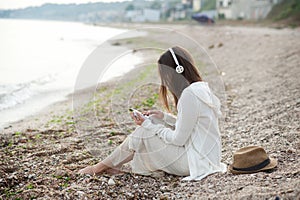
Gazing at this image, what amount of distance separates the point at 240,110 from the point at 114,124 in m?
2.39

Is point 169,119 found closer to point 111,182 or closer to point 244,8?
point 111,182

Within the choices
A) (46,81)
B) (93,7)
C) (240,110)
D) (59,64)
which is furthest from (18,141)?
(59,64)

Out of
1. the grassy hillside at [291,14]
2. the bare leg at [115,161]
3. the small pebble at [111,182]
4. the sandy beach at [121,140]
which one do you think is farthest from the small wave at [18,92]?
the grassy hillside at [291,14]

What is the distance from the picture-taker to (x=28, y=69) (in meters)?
19.0

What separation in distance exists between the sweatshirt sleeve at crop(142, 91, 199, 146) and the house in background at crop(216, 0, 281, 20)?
4319cm

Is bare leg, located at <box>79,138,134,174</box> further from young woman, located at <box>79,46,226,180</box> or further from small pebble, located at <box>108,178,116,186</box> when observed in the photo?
small pebble, located at <box>108,178,116,186</box>

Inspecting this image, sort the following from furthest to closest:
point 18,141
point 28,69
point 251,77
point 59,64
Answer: point 59,64 → point 28,69 → point 251,77 → point 18,141

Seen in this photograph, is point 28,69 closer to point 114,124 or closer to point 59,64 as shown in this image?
point 59,64

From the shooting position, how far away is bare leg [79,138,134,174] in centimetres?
368

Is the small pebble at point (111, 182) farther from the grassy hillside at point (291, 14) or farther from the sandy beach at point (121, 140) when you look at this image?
the grassy hillside at point (291, 14)

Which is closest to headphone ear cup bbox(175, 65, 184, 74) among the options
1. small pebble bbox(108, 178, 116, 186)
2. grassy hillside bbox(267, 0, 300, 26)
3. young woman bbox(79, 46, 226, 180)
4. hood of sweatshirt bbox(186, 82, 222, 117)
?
young woman bbox(79, 46, 226, 180)

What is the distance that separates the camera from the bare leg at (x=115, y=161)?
12.1 ft

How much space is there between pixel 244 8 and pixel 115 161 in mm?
50743

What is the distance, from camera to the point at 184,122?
338cm
